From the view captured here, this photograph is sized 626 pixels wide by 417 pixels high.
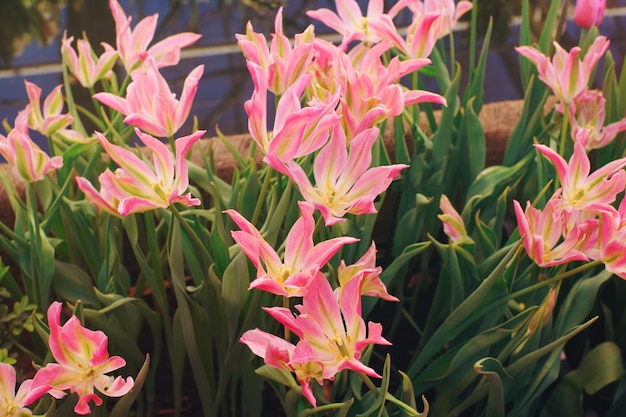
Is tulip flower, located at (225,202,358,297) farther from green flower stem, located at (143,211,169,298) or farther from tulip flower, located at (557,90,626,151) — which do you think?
tulip flower, located at (557,90,626,151)

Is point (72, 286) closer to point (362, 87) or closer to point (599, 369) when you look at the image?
point (362, 87)

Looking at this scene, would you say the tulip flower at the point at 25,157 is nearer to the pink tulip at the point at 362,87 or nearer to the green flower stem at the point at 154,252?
the green flower stem at the point at 154,252

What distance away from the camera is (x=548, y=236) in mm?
557

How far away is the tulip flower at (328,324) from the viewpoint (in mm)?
473

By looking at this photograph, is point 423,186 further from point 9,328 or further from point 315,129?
point 9,328

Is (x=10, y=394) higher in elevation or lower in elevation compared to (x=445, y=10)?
lower

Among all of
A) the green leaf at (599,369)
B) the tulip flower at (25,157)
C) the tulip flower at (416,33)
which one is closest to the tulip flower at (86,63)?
the tulip flower at (25,157)

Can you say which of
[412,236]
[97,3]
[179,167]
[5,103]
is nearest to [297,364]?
[179,167]

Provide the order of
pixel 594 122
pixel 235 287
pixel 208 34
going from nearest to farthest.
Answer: pixel 235 287 → pixel 594 122 → pixel 208 34

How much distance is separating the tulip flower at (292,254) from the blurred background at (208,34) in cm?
81

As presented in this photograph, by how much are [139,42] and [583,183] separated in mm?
373

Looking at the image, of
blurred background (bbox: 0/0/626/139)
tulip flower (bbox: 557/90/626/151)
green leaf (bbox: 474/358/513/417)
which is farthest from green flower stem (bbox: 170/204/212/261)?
blurred background (bbox: 0/0/626/139)

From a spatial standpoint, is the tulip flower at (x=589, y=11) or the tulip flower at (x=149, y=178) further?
the tulip flower at (x=589, y=11)

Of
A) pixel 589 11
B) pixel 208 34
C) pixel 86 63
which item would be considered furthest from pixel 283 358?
pixel 208 34
